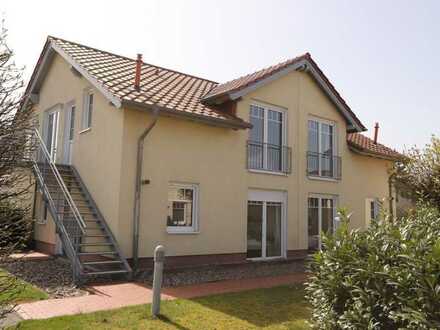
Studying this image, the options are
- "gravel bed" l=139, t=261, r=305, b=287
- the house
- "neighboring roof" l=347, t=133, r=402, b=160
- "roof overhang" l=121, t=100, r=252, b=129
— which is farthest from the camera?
"neighboring roof" l=347, t=133, r=402, b=160

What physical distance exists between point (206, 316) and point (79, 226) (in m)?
4.81

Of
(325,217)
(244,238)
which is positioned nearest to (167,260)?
(244,238)

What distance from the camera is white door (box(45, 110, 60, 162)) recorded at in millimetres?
16266

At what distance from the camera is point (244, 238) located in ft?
46.3

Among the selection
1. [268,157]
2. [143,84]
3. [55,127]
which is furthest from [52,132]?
[268,157]

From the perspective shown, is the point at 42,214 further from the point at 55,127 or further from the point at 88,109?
the point at 88,109

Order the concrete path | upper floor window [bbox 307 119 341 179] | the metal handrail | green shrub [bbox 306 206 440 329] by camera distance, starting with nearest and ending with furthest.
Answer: green shrub [bbox 306 206 440 329]
the concrete path
the metal handrail
upper floor window [bbox 307 119 341 179]

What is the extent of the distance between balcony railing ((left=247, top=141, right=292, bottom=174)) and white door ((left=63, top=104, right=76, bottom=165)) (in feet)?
21.6

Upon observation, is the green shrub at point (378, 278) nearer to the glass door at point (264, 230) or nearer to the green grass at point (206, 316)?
the green grass at point (206, 316)

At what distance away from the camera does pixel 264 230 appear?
14961 millimetres

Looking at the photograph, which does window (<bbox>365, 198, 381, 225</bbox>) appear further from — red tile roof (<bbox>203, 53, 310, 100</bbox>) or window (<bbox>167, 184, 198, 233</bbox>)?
window (<bbox>167, 184, 198, 233</bbox>)

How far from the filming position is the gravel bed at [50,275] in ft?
30.0

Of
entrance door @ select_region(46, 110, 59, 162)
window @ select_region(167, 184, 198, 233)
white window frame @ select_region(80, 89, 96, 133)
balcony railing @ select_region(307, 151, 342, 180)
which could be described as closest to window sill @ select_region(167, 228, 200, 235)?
window @ select_region(167, 184, 198, 233)

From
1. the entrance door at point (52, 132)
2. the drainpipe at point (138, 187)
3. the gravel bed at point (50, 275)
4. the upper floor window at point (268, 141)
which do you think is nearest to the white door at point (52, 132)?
the entrance door at point (52, 132)
